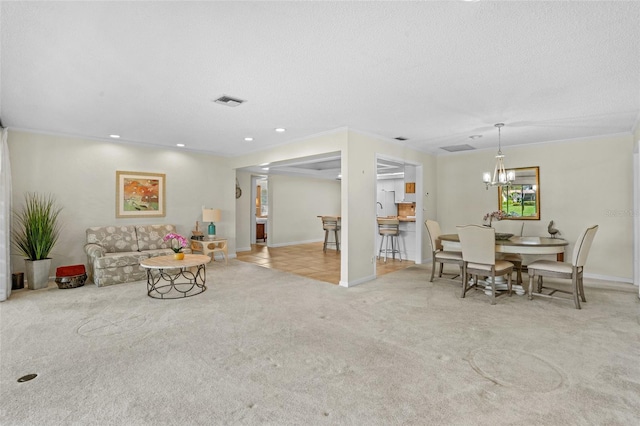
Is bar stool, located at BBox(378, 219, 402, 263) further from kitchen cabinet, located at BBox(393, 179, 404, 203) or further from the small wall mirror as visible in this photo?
kitchen cabinet, located at BBox(393, 179, 404, 203)

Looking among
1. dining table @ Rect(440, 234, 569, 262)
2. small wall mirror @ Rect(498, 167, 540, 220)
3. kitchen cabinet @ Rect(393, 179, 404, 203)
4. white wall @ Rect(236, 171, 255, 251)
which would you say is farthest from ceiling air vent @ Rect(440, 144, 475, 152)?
white wall @ Rect(236, 171, 255, 251)

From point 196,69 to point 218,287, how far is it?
10.3 feet

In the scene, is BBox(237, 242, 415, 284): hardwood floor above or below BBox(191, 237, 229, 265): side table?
below

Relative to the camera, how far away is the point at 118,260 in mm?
4980

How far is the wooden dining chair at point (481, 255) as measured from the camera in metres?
4.04

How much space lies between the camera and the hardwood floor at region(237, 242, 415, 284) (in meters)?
5.90

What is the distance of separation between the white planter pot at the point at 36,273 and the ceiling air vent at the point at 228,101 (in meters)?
3.68

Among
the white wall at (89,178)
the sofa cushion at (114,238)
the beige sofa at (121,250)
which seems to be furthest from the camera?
the sofa cushion at (114,238)

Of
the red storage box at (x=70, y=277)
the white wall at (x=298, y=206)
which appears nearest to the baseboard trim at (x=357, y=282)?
the red storage box at (x=70, y=277)

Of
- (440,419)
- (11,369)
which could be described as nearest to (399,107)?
(440,419)

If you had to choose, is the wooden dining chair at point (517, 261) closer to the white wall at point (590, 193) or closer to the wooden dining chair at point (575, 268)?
the wooden dining chair at point (575, 268)

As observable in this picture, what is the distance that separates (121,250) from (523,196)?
24.4 ft

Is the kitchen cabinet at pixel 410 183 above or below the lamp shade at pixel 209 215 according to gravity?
above

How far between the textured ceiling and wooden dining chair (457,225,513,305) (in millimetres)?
1525
